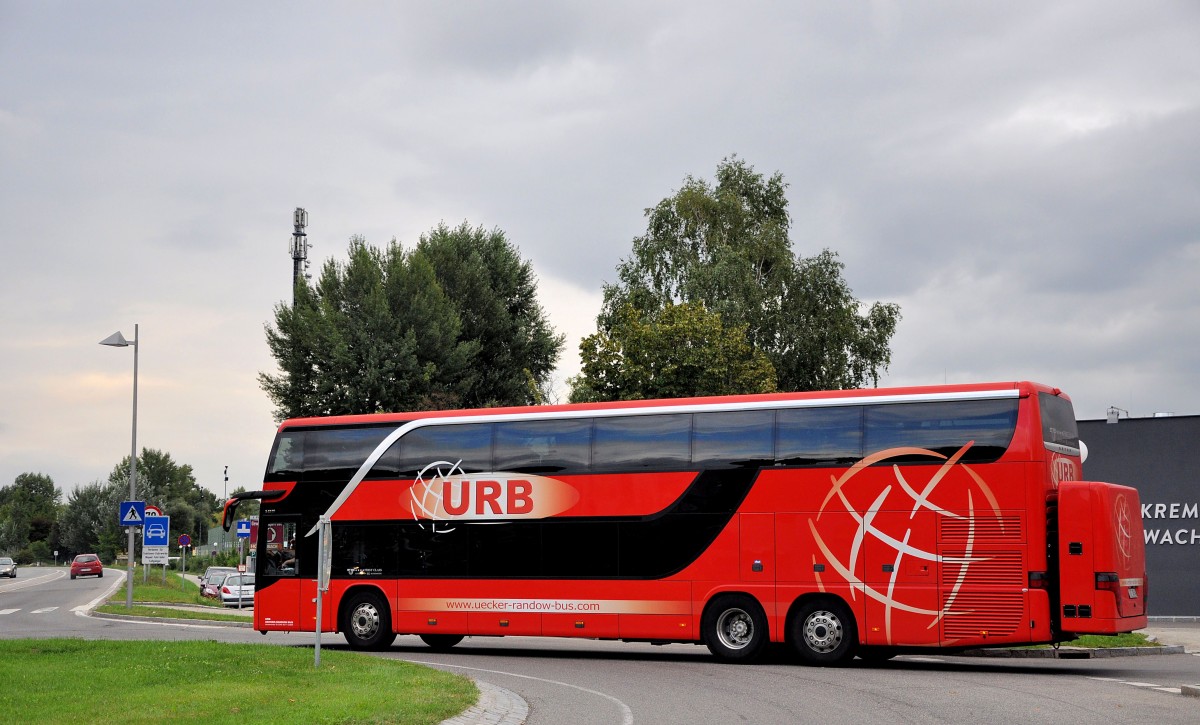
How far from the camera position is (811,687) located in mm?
15992

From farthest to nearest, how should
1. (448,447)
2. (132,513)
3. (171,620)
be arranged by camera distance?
(132,513) → (171,620) → (448,447)

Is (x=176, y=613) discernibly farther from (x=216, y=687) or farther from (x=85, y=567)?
(x=85, y=567)

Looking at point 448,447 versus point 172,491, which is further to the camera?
point 172,491

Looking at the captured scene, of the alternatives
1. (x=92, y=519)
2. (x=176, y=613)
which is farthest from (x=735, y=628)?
(x=92, y=519)

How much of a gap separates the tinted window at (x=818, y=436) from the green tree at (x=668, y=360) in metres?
21.0

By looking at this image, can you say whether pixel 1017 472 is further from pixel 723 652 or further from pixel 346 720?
pixel 346 720

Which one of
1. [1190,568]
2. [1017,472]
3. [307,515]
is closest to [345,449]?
[307,515]

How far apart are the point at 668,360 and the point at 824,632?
22153 mm

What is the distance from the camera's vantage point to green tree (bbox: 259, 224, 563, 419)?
155ft

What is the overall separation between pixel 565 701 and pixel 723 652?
6.15 m

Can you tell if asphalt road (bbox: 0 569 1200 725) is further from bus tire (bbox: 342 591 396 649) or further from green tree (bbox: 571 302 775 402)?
green tree (bbox: 571 302 775 402)

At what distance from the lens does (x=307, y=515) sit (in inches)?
918

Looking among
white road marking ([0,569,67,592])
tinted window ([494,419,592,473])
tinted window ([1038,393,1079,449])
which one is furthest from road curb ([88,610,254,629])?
white road marking ([0,569,67,592])

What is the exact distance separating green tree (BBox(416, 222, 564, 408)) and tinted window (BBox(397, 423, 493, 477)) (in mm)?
28255
